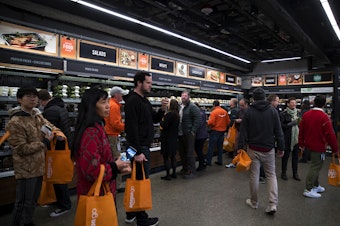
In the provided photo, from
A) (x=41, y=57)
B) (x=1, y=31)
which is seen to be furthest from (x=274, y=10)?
(x=1, y=31)

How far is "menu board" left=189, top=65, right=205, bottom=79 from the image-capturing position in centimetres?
749

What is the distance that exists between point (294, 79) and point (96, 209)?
1040 cm

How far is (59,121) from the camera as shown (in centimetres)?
332

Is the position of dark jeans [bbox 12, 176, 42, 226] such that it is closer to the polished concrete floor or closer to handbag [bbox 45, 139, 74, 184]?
handbag [bbox 45, 139, 74, 184]

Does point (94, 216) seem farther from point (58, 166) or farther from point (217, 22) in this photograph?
point (217, 22)

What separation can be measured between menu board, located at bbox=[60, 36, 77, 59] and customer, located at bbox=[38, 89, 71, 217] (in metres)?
1.15

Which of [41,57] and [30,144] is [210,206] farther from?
[41,57]

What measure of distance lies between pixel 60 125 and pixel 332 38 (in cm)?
950

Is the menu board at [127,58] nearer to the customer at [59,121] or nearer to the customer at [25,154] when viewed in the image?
the customer at [59,121]

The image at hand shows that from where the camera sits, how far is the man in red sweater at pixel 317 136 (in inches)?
156

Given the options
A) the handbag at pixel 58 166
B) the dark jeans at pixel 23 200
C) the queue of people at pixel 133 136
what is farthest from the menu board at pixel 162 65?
the dark jeans at pixel 23 200

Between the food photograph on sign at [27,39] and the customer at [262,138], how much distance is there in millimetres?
3465

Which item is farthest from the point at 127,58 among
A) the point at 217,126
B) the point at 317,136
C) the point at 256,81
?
the point at 256,81

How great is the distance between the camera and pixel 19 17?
4.79 m
